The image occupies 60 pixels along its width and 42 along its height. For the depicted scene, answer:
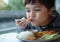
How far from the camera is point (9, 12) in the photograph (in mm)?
859

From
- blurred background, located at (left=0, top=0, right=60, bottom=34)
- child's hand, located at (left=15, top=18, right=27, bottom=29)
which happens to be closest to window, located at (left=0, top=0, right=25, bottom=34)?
blurred background, located at (left=0, top=0, right=60, bottom=34)

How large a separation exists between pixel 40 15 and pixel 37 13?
0.05 feet

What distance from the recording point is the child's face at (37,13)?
0.59m

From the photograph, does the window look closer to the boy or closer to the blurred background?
the blurred background

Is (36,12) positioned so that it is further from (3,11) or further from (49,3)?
(3,11)

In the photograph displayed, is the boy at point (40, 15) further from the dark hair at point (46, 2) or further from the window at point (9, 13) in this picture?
the window at point (9, 13)

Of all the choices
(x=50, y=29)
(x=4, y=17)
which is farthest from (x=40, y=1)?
(x=4, y=17)

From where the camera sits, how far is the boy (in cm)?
59

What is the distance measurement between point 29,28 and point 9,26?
240mm

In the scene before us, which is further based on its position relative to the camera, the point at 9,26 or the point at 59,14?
the point at 9,26

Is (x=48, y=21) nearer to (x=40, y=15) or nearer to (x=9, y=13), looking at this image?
(x=40, y=15)

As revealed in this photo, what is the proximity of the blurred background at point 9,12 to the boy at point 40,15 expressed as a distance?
0.63ft

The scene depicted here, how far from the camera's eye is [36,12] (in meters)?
0.59

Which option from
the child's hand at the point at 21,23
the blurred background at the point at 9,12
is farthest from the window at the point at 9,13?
the child's hand at the point at 21,23
